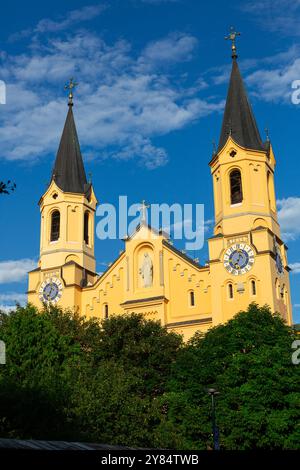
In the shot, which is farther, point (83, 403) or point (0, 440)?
point (83, 403)

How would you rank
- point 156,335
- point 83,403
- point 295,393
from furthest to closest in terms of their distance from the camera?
point 156,335
point 295,393
point 83,403

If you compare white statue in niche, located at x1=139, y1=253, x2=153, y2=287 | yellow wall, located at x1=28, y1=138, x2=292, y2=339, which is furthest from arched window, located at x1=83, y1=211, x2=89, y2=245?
white statue in niche, located at x1=139, y1=253, x2=153, y2=287

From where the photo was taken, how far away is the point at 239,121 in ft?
170

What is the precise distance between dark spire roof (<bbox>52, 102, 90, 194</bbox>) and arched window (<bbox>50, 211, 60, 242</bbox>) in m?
2.16

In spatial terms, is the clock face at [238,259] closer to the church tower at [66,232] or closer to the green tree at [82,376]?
the green tree at [82,376]

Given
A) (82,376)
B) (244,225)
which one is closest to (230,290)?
(244,225)

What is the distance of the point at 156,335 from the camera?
42.4 m

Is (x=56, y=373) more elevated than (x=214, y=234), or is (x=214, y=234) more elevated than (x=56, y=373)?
(x=214, y=234)

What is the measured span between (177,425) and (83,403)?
23.6 feet

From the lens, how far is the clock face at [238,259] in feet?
152

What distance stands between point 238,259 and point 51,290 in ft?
48.8

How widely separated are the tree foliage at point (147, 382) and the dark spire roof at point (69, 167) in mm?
15686
